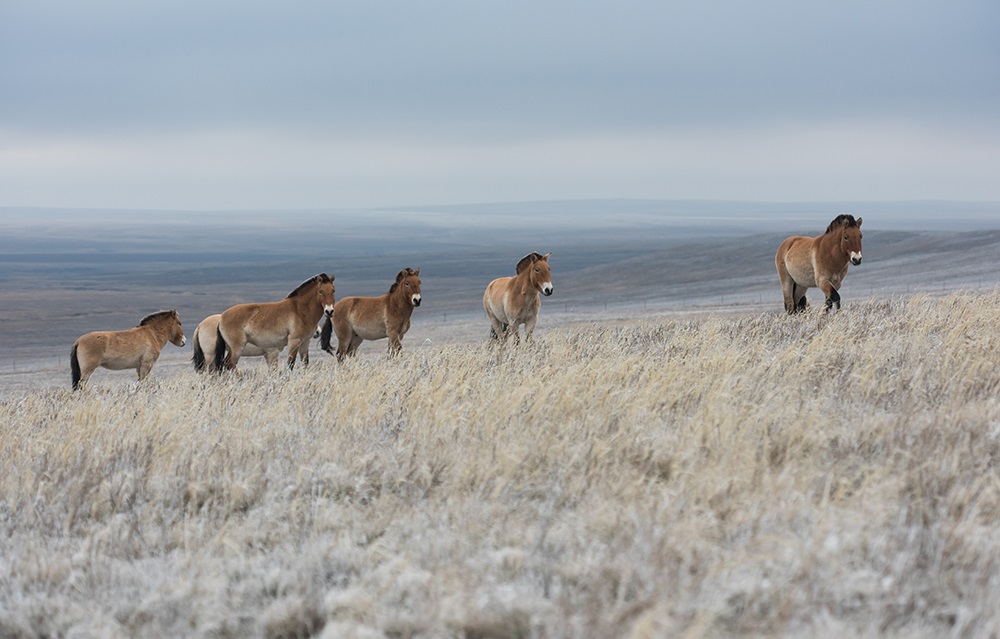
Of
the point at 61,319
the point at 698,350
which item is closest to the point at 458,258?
the point at 61,319

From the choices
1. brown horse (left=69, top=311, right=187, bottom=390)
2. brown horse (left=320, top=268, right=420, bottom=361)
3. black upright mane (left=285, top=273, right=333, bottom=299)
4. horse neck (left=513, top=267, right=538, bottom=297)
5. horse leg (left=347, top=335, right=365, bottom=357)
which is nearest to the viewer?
black upright mane (left=285, top=273, right=333, bottom=299)

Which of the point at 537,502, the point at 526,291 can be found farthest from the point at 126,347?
the point at 537,502

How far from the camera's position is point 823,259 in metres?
18.2

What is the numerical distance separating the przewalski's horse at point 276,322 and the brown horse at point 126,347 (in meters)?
3.92

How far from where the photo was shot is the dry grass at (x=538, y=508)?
4754 millimetres

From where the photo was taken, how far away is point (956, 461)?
5.99 metres

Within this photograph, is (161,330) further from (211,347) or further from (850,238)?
(850,238)

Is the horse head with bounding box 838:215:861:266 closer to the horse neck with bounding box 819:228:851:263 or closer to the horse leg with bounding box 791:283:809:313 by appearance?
the horse neck with bounding box 819:228:851:263

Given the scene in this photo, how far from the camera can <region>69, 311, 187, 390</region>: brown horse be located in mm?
20766

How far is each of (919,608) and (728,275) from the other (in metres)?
89.6

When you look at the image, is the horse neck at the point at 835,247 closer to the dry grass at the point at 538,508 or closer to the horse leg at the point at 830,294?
the horse leg at the point at 830,294

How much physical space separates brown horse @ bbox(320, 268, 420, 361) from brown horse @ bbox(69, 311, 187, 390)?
4.15 metres

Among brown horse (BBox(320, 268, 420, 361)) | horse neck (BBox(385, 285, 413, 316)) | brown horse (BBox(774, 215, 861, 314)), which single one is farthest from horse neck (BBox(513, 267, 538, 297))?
brown horse (BBox(774, 215, 861, 314))

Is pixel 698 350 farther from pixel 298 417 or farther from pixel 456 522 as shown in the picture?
pixel 456 522
